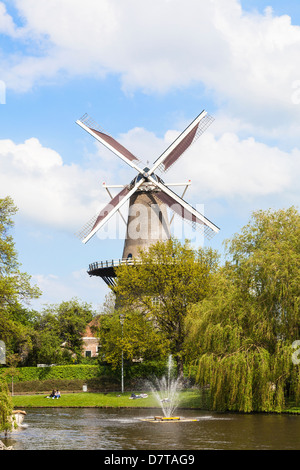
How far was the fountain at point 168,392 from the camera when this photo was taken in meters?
34.2

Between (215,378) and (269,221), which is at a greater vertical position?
(269,221)

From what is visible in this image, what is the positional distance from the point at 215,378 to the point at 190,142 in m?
31.6

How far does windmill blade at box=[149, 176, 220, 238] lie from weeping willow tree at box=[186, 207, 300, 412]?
2124cm

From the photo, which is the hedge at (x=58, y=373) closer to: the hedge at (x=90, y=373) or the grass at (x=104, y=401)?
the hedge at (x=90, y=373)

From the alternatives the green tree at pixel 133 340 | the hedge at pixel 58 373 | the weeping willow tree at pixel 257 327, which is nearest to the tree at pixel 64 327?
the hedge at pixel 58 373

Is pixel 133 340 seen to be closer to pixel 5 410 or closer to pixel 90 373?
pixel 90 373

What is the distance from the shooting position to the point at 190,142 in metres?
59.1

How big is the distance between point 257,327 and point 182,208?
26.8 m

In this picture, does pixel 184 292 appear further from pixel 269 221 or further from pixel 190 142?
pixel 190 142

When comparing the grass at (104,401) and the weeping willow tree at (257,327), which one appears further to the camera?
the grass at (104,401)

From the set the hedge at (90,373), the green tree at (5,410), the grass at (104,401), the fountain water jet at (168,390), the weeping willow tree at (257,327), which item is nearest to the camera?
the green tree at (5,410)

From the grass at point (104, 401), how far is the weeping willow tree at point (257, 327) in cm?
463

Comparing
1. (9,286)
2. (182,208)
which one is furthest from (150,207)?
(9,286)
